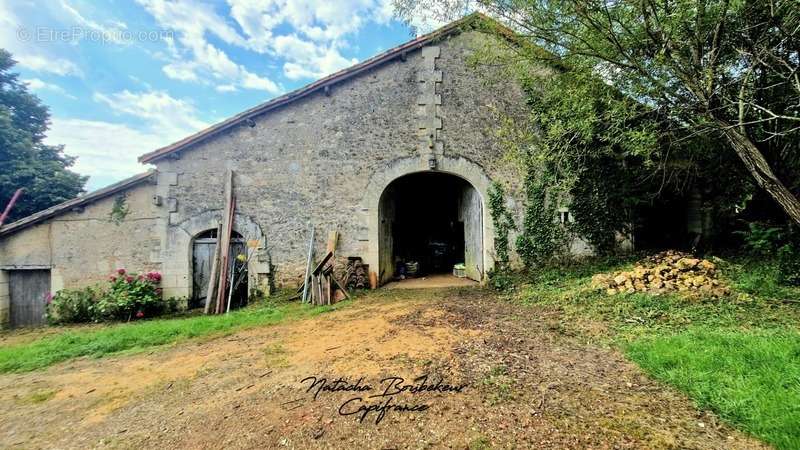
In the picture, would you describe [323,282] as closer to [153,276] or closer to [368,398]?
[153,276]

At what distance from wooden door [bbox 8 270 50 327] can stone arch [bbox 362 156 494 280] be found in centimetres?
700

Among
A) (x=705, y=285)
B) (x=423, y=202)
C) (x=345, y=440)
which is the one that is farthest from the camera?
(x=423, y=202)

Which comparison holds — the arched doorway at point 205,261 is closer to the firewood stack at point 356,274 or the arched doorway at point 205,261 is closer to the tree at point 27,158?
the firewood stack at point 356,274

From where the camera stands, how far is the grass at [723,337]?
2.25 m

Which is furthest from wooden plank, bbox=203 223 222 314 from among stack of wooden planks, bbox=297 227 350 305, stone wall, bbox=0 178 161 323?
stack of wooden planks, bbox=297 227 350 305

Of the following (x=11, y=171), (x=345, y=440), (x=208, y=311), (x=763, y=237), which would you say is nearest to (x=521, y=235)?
(x=763, y=237)

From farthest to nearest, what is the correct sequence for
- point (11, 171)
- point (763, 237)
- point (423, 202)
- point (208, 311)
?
point (423, 202)
point (11, 171)
point (208, 311)
point (763, 237)

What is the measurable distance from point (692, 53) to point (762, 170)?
5.91ft

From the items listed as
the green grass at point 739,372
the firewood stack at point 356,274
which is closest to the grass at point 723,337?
the green grass at point 739,372

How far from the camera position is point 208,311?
6832 millimetres

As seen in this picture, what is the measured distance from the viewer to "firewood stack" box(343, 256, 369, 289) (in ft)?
24.0

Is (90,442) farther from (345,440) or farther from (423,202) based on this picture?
(423,202)

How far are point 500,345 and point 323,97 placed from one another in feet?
21.3

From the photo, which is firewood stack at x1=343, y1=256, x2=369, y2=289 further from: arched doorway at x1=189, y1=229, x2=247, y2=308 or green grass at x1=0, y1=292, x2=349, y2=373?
arched doorway at x1=189, y1=229, x2=247, y2=308
